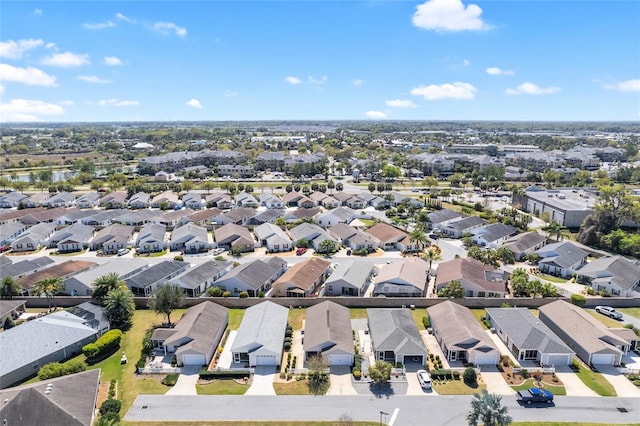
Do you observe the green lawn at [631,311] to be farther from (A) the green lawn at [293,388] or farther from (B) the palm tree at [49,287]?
(B) the palm tree at [49,287]

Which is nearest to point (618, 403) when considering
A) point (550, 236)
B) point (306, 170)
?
point (550, 236)

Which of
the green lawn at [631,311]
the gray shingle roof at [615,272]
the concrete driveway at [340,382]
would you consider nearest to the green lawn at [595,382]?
the green lawn at [631,311]

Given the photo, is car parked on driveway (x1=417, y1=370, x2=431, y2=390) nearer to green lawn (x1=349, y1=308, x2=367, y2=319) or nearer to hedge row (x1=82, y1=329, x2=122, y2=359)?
green lawn (x1=349, y1=308, x2=367, y2=319)

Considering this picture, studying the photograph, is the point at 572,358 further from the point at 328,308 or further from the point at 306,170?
the point at 306,170

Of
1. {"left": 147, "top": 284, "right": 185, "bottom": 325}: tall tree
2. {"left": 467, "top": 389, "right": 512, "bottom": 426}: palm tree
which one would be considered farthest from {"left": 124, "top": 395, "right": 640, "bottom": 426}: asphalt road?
{"left": 147, "top": 284, "right": 185, "bottom": 325}: tall tree

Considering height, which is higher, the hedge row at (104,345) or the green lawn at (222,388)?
the hedge row at (104,345)

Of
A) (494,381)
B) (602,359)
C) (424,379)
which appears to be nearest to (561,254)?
(602,359)

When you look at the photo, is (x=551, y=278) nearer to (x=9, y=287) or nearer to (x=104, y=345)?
(x=104, y=345)
